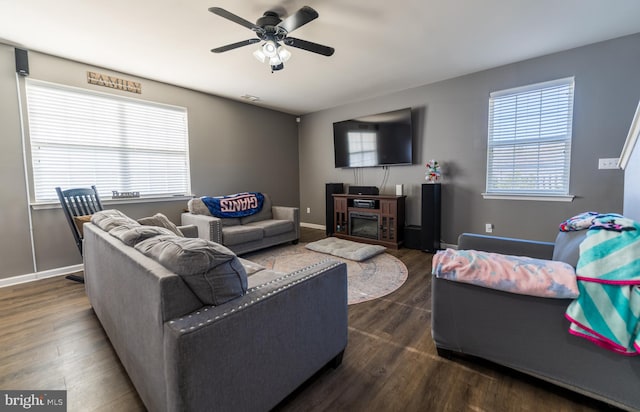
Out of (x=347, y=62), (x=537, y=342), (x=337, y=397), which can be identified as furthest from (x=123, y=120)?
(x=537, y=342)

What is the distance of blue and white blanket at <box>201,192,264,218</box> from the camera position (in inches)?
151

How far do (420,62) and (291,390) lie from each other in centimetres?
360

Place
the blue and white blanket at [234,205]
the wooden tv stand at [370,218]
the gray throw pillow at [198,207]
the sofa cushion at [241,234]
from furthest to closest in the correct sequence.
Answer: the wooden tv stand at [370,218] < the blue and white blanket at [234,205] < the gray throw pillow at [198,207] < the sofa cushion at [241,234]

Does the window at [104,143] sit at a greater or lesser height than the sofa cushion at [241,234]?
greater

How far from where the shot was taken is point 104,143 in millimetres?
3342

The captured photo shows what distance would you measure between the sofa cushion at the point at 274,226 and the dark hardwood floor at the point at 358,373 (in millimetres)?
2017

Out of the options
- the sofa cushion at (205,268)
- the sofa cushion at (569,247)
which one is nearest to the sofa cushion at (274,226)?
the sofa cushion at (205,268)

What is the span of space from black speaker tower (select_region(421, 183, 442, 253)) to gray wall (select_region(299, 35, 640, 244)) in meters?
0.29

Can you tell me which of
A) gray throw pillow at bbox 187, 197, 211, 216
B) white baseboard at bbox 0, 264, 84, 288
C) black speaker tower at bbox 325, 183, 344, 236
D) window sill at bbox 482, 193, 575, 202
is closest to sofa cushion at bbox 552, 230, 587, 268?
window sill at bbox 482, 193, 575, 202

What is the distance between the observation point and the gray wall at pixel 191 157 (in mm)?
2748

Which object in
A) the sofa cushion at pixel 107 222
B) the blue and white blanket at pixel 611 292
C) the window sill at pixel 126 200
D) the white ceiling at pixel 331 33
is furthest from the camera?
the window sill at pixel 126 200

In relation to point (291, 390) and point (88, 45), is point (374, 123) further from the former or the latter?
point (291, 390)

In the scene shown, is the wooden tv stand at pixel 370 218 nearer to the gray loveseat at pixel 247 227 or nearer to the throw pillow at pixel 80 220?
the gray loveseat at pixel 247 227

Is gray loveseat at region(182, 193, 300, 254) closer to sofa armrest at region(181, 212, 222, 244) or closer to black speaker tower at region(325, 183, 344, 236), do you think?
sofa armrest at region(181, 212, 222, 244)
